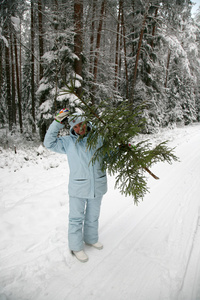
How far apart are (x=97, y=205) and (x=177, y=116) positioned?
20936mm

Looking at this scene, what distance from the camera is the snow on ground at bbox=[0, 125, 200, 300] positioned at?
2.07 metres

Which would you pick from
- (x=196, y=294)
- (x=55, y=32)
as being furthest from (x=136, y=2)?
(x=196, y=294)

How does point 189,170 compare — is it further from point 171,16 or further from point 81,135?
point 171,16

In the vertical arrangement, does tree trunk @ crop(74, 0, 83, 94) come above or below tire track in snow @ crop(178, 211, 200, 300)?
above

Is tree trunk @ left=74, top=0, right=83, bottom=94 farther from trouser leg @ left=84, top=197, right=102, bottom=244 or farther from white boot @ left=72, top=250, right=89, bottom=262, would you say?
white boot @ left=72, top=250, right=89, bottom=262

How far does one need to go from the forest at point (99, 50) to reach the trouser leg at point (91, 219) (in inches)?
59.9

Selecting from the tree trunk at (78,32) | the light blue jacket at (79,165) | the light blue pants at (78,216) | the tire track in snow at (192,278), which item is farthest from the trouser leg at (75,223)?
the tree trunk at (78,32)

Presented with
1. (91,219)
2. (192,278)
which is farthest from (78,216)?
(192,278)

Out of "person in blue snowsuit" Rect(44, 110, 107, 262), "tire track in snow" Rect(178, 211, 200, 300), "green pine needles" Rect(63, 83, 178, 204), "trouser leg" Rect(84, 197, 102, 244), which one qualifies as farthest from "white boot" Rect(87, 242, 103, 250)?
"tire track in snow" Rect(178, 211, 200, 300)

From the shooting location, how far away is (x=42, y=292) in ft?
6.63

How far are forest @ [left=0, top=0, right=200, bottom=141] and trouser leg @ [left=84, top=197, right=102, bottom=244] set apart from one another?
4.99 ft

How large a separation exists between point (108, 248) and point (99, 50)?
11.0 metres

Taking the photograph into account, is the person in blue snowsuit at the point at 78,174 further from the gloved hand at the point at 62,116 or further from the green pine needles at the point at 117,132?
the green pine needles at the point at 117,132

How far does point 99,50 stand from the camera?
406 inches
